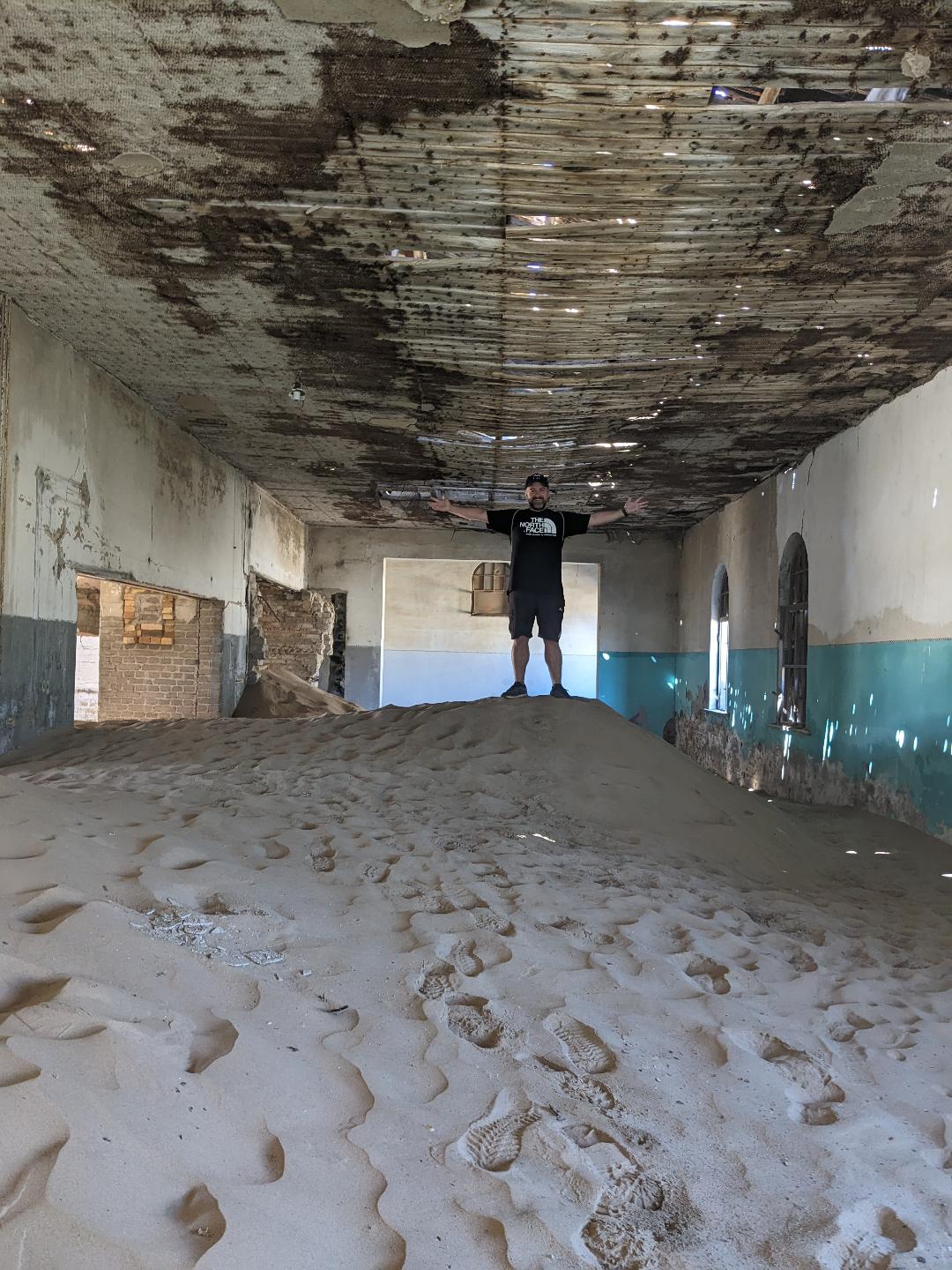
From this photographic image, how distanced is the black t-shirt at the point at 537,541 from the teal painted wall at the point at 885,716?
2.33m

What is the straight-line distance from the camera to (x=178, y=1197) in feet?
4.88

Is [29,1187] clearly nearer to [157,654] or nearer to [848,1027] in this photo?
[848,1027]

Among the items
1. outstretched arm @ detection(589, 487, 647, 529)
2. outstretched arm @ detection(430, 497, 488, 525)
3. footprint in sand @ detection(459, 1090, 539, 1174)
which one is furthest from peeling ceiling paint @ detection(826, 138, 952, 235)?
footprint in sand @ detection(459, 1090, 539, 1174)

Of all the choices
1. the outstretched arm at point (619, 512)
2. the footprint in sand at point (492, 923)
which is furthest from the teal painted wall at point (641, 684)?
the footprint in sand at point (492, 923)

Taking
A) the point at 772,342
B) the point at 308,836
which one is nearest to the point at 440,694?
the point at 772,342

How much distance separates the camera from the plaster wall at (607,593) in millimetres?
14438

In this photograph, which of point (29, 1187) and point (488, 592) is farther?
point (488, 592)

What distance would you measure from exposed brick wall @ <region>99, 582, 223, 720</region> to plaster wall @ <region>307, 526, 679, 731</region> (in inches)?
169

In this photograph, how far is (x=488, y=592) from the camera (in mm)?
22375

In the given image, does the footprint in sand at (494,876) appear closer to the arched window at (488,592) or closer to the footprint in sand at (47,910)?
the footprint in sand at (47,910)

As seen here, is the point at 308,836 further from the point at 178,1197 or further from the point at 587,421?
the point at 587,421

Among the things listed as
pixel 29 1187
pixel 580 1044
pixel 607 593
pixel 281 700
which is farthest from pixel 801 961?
pixel 607 593

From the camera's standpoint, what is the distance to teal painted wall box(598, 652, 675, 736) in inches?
562

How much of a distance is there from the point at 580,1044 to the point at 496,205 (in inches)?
142
